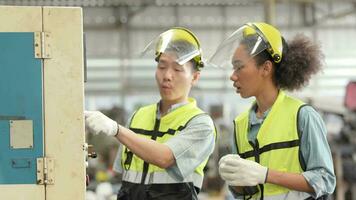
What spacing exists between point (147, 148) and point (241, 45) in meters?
0.47

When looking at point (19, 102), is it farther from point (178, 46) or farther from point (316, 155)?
point (316, 155)

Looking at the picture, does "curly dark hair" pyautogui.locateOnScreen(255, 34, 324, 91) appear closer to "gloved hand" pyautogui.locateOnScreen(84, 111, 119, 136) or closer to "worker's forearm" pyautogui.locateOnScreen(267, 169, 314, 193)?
"worker's forearm" pyautogui.locateOnScreen(267, 169, 314, 193)

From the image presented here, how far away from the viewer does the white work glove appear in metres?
1.98

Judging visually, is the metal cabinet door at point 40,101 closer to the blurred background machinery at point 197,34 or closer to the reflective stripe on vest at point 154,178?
the reflective stripe on vest at point 154,178

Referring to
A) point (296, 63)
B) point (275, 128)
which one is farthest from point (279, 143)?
point (296, 63)

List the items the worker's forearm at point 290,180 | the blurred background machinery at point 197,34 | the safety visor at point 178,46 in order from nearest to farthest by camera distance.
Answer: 1. the worker's forearm at point 290,180
2. the safety visor at point 178,46
3. the blurred background machinery at point 197,34

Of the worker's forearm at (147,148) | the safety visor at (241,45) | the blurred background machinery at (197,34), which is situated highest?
the blurred background machinery at (197,34)

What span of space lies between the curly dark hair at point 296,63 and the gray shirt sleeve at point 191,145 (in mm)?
355

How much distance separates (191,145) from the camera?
2.31 metres

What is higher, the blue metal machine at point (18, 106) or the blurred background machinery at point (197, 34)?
the blurred background machinery at point (197, 34)

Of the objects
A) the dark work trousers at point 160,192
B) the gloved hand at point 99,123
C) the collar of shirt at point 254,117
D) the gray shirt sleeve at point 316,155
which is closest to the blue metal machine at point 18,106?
the gloved hand at point 99,123

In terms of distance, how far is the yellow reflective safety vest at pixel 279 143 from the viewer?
203 centimetres

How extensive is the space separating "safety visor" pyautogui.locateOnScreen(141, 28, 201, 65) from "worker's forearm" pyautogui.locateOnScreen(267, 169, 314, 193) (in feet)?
2.14

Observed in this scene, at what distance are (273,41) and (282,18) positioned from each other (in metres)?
6.65
